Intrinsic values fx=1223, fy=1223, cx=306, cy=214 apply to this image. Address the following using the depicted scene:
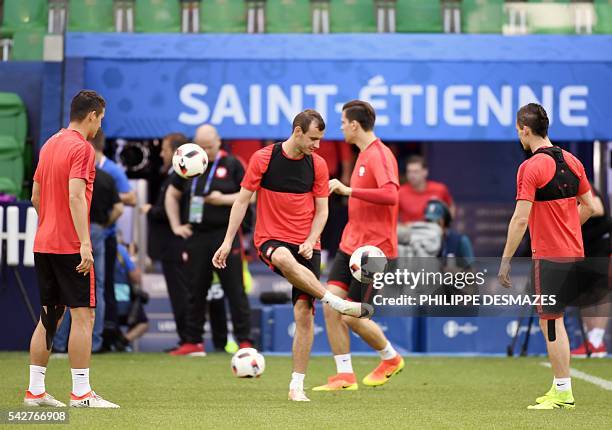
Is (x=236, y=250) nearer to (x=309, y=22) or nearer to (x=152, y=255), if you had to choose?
(x=152, y=255)

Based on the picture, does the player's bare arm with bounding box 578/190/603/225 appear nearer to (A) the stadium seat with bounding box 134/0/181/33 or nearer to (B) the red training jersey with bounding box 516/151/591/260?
(B) the red training jersey with bounding box 516/151/591/260

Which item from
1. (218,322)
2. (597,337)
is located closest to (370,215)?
(218,322)

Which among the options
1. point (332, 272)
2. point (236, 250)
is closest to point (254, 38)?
point (236, 250)

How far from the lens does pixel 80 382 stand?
7559mm

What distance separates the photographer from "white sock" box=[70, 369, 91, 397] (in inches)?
297

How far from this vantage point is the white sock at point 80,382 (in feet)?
24.7

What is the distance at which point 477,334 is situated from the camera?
43.9 ft

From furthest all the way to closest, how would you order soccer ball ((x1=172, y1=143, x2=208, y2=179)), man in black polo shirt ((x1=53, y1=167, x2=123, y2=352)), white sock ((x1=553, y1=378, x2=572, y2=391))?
man in black polo shirt ((x1=53, y1=167, x2=123, y2=352)) → soccer ball ((x1=172, y1=143, x2=208, y2=179)) → white sock ((x1=553, y1=378, x2=572, y2=391))

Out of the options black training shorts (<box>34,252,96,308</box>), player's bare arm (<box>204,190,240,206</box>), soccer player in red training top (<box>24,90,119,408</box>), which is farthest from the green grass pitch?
player's bare arm (<box>204,190,240,206</box>)

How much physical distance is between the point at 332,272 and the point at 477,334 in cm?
444

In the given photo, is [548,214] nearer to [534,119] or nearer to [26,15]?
[534,119]

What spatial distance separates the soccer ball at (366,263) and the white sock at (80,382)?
89.0 inches

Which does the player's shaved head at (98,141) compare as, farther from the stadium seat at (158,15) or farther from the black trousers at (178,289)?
the stadium seat at (158,15)

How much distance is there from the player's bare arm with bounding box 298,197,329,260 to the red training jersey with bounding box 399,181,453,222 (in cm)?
658
